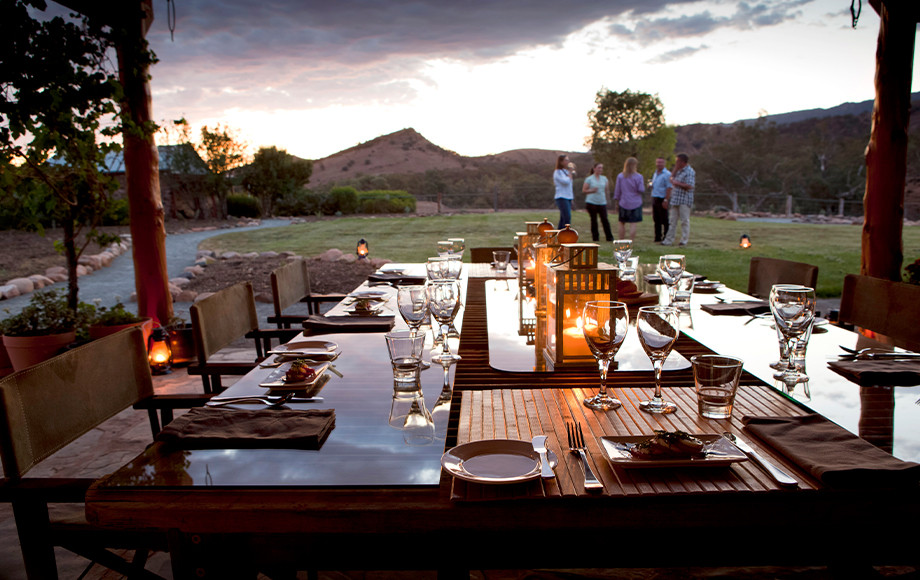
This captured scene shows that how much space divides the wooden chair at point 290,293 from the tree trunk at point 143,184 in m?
1.51

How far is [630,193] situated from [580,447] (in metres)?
9.05

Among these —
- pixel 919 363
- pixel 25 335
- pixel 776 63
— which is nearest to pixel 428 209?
pixel 776 63

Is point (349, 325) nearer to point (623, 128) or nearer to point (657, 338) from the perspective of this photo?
point (657, 338)

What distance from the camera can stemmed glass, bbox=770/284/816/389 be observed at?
4.54ft

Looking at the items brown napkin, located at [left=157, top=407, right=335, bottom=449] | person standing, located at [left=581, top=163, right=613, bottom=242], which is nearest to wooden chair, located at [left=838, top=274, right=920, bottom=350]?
brown napkin, located at [left=157, top=407, right=335, bottom=449]

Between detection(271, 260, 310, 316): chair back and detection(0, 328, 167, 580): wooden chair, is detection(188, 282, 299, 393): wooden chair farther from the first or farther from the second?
detection(0, 328, 167, 580): wooden chair

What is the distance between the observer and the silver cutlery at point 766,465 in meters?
→ 0.85

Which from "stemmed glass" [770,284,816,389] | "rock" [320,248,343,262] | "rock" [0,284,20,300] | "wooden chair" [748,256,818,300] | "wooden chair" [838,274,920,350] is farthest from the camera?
"rock" [320,248,343,262]

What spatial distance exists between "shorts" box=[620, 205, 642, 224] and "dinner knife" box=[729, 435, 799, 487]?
889 centimetres

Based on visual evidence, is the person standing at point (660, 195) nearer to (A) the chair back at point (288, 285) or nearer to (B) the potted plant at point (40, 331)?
(A) the chair back at point (288, 285)

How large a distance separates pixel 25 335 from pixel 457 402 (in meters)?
3.63

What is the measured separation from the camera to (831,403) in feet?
4.00

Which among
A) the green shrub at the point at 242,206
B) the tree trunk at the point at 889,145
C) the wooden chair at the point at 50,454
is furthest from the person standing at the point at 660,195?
the green shrub at the point at 242,206

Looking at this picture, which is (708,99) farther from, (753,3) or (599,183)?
(599,183)
